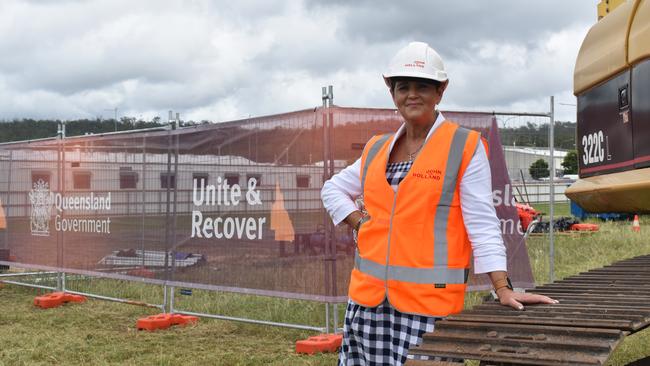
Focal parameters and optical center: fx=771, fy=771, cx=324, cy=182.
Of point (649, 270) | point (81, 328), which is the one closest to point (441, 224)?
point (649, 270)

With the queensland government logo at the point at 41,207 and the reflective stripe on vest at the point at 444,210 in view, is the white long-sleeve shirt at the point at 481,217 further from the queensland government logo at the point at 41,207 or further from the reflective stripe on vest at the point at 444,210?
the queensland government logo at the point at 41,207

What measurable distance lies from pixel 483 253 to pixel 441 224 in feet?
0.62

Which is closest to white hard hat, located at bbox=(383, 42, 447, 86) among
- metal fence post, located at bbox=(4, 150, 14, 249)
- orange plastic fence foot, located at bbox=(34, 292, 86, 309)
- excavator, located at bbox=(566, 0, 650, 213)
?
excavator, located at bbox=(566, 0, 650, 213)

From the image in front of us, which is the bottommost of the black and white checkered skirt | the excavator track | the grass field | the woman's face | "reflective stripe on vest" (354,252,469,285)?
the grass field

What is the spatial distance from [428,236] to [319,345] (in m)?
4.12

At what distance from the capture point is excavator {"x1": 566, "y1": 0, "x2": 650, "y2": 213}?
4.59 meters

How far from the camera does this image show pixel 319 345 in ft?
22.4

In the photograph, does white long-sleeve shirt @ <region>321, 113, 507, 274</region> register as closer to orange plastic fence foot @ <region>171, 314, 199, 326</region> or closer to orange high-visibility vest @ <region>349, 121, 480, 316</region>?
orange high-visibility vest @ <region>349, 121, 480, 316</region>

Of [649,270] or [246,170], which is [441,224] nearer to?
[649,270]

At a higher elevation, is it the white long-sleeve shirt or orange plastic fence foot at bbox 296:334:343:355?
the white long-sleeve shirt

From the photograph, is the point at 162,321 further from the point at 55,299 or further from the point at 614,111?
the point at 614,111

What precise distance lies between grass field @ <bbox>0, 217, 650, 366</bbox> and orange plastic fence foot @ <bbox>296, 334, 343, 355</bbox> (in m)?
0.10

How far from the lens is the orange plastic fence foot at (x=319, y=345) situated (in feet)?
22.4

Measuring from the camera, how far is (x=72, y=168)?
1035 centimetres
